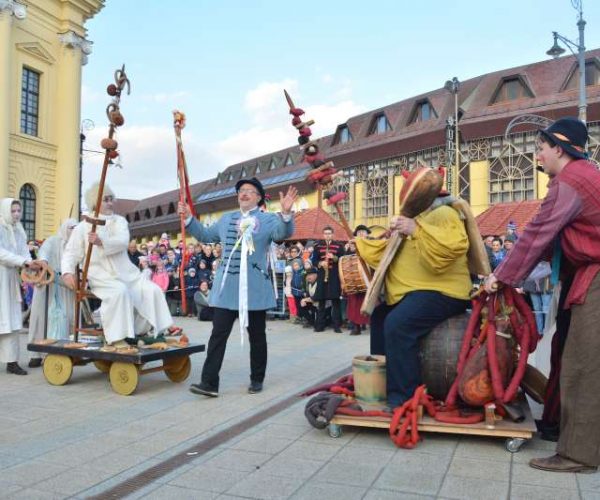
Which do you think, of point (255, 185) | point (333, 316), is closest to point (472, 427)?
point (255, 185)

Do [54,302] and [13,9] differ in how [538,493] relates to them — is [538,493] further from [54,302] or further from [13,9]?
[13,9]

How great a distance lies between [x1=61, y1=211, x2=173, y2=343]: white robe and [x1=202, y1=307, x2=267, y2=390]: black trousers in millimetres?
902

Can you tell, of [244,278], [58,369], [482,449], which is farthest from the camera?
[58,369]

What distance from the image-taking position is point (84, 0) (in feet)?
102

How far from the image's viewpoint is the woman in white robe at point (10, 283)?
7070 millimetres

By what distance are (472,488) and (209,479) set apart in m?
1.48

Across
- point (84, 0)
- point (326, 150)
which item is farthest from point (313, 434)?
point (326, 150)

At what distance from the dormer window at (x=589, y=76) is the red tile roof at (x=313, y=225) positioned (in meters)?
13.0

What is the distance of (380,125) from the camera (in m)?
36.5

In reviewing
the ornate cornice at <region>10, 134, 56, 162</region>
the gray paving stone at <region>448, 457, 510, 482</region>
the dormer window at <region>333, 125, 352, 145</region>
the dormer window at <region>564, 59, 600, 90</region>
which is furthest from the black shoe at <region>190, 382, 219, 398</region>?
the dormer window at <region>333, 125, 352, 145</region>

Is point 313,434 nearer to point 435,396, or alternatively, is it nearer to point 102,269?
point 435,396

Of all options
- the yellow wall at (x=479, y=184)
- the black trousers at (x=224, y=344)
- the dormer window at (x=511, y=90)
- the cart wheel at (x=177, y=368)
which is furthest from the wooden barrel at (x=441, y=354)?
the dormer window at (x=511, y=90)

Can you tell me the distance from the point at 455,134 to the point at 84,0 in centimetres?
1940

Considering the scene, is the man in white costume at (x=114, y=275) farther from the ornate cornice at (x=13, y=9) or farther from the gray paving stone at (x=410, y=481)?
the ornate cornice at (x=13, y=9)
